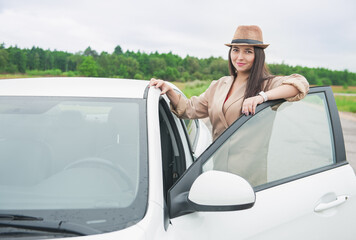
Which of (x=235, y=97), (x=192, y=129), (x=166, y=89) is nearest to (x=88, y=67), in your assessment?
(x=192, y=129)

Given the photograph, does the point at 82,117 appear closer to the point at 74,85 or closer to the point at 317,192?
the point at 74,85

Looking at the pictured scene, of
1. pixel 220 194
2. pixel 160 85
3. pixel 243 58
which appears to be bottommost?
pixel 220 194

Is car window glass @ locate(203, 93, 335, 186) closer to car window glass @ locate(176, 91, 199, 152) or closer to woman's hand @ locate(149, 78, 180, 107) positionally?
woman's hand @ locate(149, 78, 180, 107)

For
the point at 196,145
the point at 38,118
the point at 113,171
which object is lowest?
the point at 196,145

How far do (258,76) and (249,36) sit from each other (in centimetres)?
31

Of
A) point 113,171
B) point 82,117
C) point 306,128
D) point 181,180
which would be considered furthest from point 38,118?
point 306,128

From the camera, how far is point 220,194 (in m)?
1.42

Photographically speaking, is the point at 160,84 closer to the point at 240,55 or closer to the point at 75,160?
the point at 240,55

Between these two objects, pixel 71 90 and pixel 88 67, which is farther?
pixel 88 67

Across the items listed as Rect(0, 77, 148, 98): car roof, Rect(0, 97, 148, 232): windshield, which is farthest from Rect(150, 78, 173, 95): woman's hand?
Rect(0, 97, 148, 232): windshield

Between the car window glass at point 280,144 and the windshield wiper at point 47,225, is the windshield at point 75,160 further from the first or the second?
the car window glass at point 280,144

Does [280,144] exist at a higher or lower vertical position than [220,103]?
lower

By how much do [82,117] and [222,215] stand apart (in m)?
0.86

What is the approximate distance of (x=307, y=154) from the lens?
7.27ft
